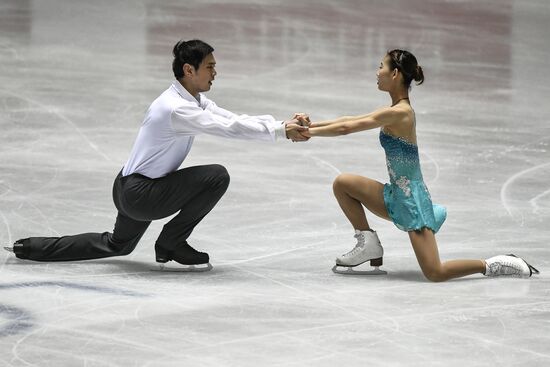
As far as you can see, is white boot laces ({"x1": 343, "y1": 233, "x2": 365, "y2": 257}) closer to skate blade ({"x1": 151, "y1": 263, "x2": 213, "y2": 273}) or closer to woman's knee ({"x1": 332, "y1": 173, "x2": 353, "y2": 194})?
woman's knee ({"x1": 332, "y1": 173, "x2": 353, "y2": 194})

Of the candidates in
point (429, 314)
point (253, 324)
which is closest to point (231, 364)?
point (253, 324)

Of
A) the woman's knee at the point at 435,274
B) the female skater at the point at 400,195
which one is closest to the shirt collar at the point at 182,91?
the female skater at the point at 400,195

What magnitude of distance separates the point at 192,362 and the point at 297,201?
2.95 m

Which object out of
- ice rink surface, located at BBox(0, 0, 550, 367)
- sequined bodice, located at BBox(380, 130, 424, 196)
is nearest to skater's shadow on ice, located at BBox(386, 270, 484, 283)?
ice rink surface, located at BBox(0, 0, 550, 367)

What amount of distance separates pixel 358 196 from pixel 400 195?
0.22 meters

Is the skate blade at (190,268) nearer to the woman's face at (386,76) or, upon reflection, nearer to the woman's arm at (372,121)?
the woman's arm at (372,121)

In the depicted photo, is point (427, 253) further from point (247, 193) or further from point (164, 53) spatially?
point (164, 53)

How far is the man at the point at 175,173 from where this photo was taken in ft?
19.5

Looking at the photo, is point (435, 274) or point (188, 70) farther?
point (188, 70)

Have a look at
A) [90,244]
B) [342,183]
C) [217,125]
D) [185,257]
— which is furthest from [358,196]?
[90,244]

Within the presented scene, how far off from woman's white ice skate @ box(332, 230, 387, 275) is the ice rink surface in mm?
90

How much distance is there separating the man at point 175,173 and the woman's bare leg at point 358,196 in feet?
1.02

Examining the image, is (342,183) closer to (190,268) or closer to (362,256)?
(362,256)

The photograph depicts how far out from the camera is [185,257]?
6.07 metres
